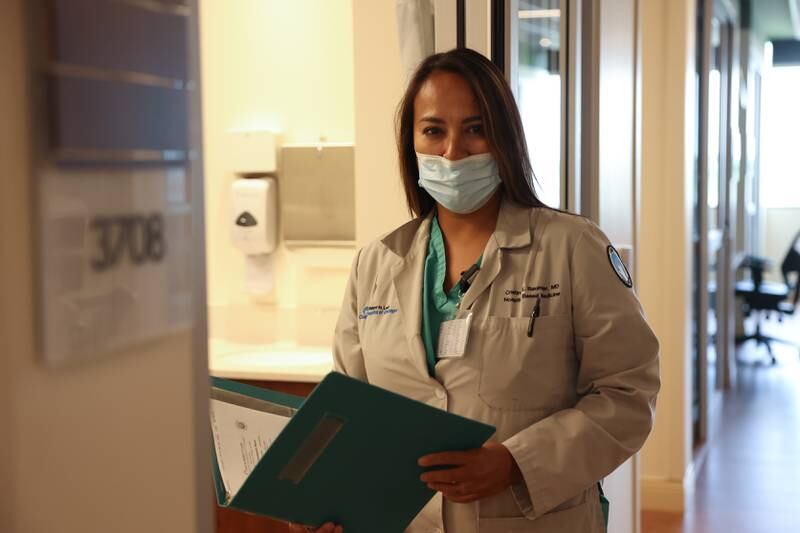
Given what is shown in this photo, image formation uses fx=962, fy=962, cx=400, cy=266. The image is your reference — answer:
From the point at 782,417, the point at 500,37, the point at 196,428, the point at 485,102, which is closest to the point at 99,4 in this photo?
the point at 196,428

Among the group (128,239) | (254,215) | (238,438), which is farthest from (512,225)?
(254,215)

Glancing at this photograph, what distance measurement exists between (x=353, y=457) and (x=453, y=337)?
345mm

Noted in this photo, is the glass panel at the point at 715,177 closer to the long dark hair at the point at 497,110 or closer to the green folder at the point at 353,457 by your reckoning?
the long dark hair at the point at 497,110

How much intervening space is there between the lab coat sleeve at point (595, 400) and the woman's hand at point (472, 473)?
30mm

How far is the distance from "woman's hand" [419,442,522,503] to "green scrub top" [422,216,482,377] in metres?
0.21

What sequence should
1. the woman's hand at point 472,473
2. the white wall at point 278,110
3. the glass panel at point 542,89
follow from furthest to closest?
1. the white wall at point 278,110
2. the glass panel at point 542,89
3. the woman's hand at point 472,473

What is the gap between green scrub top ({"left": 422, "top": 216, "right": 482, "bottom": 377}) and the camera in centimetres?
179

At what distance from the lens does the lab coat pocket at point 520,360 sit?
171 centimetres

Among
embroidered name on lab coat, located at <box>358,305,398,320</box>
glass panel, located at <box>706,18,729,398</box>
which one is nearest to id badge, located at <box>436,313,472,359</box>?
embroidered name on lab coat, located at <box>358,305,398,320</box>

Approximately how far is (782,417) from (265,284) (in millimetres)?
4578

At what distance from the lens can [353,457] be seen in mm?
1506

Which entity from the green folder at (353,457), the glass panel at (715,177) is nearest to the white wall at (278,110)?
the green folder at (353,457)

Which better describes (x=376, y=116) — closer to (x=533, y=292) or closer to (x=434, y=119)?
(x=434, y=119)

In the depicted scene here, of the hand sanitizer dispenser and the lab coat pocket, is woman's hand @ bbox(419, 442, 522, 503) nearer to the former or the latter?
the lab coat pocket
